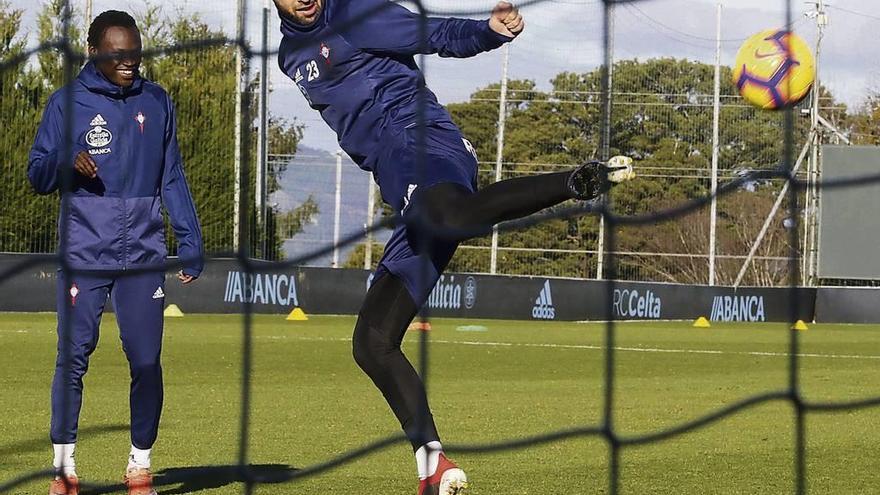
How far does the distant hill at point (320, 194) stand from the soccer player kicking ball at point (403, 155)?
9591 millimetres

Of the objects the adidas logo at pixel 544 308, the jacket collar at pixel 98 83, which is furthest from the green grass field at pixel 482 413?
the adidas logo at pixel 544 308

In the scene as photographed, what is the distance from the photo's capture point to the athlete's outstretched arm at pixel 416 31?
11.6 feet

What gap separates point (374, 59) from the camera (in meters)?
3.72

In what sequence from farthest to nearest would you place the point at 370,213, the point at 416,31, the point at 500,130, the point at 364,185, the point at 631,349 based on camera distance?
the point at 500,130, the point at 364,185, the point at 370,213, the point at 631,349, the point at 416,31

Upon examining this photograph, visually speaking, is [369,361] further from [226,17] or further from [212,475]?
[226,17]

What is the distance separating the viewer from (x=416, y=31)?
3.63 meters

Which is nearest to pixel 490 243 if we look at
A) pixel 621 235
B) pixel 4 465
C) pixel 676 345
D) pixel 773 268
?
pixel 621 235

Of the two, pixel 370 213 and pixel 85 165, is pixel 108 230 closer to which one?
pixel 85 165

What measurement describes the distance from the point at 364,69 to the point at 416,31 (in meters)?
0.17

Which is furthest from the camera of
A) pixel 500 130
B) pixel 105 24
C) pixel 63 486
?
pixel 500 130

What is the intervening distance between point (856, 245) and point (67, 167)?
16334 mm

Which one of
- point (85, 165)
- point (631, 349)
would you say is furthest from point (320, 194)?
point (85, 165)

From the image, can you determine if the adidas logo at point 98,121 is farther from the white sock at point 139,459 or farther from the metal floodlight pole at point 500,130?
the metal floodlight pole at point 500,130

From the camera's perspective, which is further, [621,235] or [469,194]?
[621,235]
